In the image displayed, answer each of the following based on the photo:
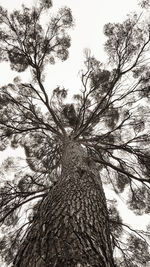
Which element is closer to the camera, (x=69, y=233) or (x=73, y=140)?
(x=69, y=233)

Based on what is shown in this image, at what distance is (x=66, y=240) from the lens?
1.74 metres

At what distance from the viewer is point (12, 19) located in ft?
23.4

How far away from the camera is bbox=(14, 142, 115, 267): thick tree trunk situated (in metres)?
1.56

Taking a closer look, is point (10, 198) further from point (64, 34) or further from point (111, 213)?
point (64, 34)

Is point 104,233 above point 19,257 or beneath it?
above

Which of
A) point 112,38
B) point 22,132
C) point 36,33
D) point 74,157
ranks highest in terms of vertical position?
point 36,33

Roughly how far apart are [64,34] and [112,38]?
75.3 inches

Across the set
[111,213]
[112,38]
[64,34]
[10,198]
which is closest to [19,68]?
[64,34]

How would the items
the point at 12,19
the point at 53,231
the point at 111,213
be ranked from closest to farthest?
the point at 53,231 < the point at 111,213 < the point at 12,19

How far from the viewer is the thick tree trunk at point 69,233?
1.56 metres

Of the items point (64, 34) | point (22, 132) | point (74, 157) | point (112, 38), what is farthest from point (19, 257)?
point (64, 34)

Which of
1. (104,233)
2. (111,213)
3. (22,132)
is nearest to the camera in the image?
(104,233)

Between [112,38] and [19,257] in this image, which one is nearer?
[19,257]

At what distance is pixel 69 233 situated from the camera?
A: 184 centimetres
